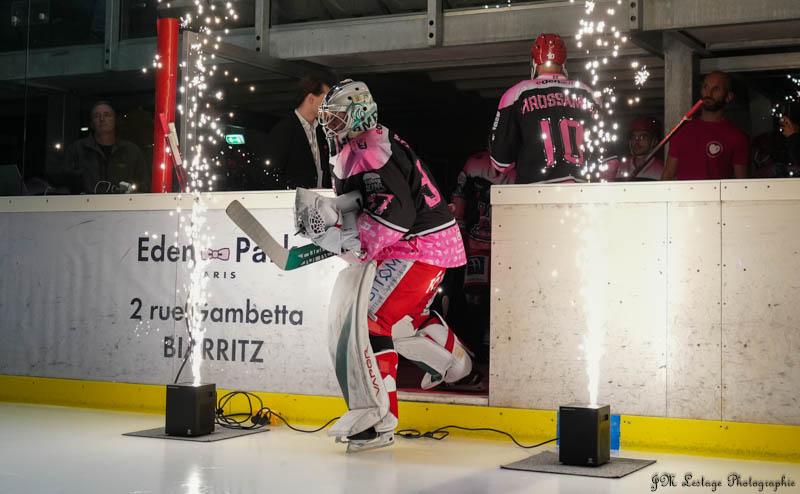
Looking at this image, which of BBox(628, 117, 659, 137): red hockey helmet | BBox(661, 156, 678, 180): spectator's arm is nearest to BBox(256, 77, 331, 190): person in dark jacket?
BBox(661, 156, 678, 180): spectator's arm

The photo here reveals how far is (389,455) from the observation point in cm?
496

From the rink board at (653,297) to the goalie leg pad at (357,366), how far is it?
29.9 inches

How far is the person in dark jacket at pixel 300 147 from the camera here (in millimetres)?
6867

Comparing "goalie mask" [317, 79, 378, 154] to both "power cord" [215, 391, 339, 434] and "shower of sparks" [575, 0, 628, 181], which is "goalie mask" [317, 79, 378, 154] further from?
"power cord" [215, 391, 339, 434]

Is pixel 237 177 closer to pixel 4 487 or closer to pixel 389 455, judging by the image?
pixel 389 455

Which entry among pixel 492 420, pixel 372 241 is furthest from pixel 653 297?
pixel 372 241

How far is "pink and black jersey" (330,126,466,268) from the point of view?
4977mm

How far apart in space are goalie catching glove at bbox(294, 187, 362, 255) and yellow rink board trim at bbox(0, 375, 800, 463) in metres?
1.14

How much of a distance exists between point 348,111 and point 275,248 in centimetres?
81

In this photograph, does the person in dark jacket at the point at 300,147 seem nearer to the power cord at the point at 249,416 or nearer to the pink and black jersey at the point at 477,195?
the pink and black jersey at the point at 477,195

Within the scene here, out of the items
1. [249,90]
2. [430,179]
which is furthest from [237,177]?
[430,179]

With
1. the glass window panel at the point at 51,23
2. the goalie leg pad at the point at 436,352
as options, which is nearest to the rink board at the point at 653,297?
the goalie leg pad at the point at 436,352

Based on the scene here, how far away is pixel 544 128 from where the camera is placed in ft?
19.8

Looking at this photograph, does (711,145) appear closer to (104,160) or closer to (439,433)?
(439,433)
